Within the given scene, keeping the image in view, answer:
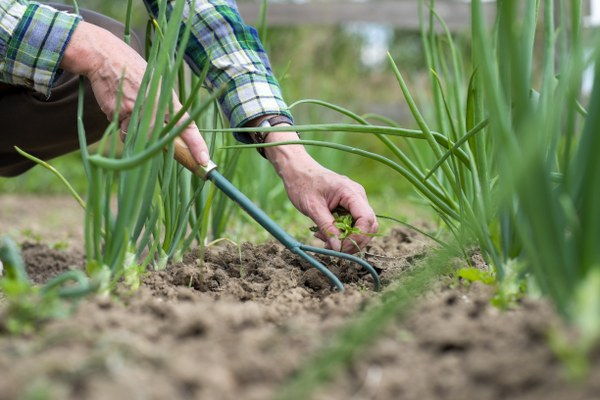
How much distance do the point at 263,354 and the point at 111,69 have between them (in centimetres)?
78

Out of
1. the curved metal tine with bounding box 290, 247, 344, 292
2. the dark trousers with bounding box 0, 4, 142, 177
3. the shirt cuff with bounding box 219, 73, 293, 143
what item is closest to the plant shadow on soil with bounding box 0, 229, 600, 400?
the curved metal tine with bounding box 290, 247, 344, 292

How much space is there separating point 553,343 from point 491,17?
455 cm

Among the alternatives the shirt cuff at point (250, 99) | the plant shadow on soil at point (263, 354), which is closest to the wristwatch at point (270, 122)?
the shirt cuff at point (250, 99)

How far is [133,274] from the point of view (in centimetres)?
118

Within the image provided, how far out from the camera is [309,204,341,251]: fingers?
4.78ft

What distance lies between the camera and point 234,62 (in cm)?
167

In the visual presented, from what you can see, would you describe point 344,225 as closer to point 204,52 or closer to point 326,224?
point 326,224

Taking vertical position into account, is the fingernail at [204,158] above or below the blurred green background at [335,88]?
above

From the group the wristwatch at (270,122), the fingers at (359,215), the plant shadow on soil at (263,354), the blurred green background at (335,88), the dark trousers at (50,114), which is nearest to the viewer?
the plant shadow on soil at (263,354)

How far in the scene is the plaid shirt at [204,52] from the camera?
53.4 inches

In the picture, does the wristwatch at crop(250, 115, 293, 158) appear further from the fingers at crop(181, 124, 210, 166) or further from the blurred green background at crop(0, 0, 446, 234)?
the fingers at crop(181, 124, 210, 166)

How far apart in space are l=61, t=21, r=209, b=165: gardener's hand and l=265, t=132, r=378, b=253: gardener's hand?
→ 27cm

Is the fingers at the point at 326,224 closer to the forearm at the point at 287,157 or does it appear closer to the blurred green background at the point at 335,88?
the forearm at the point at 287,157

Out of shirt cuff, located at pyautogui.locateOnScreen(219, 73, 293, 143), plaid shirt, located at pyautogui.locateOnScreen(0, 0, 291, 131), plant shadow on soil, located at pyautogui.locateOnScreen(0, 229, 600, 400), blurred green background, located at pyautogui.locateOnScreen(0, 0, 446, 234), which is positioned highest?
plaid shirt, located at pyautogui.locateOnScreen(0, 0, 291, 131)
